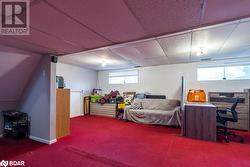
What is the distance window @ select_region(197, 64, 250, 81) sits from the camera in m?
4.72

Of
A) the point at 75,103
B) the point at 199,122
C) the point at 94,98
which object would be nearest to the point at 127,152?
the point at 199,122

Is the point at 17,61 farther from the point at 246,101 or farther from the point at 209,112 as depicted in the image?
the point at 246,101

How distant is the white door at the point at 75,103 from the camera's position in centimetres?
602

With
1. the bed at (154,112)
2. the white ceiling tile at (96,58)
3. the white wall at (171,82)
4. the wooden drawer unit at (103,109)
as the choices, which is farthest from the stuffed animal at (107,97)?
the white ceiling tile at (96,58)

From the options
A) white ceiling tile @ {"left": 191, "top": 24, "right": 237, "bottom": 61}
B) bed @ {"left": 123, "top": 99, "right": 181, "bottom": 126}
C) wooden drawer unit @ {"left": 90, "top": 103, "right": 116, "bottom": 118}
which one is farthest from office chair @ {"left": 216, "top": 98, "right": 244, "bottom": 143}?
wooden drawer unit @ {"left": 90, "top": 103, "right": 116, "bottom": 118}

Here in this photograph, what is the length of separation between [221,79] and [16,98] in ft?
19.9

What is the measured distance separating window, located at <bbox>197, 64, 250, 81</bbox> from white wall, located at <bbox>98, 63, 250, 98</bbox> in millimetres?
141

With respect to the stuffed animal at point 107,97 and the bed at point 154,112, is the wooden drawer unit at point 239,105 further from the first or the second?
the stuffed animal at point 107,97

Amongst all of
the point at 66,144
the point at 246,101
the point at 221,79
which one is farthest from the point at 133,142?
the point at 221,79

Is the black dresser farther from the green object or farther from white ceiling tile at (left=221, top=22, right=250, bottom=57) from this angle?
white ceiling tile at (left=221, top=22, right=250, bottom=57)

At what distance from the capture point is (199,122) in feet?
11.7

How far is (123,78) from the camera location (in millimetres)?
6816

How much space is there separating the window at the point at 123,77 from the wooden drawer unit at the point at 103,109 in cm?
123

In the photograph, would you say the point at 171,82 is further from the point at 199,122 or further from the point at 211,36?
the point at 211,36
